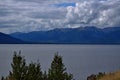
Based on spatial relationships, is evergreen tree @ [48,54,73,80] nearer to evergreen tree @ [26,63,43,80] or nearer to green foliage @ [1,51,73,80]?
green foliage @ [1,51,73,80]

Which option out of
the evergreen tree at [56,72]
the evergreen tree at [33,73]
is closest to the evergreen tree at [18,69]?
the evergreen tree at [33,73]

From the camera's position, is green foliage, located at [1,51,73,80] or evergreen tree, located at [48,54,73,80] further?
evergreen tree, located at [48,54,73,80]

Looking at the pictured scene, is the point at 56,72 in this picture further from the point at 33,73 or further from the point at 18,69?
the point at 18,69

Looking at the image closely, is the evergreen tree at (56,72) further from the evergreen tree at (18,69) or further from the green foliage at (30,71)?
the evergreen tree at (18,69)

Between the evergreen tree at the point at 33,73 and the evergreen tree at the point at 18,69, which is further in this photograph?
the evergreen tree at the point at 33,73

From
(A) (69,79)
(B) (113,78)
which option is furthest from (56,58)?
(B) (113,78)

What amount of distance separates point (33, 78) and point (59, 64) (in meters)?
4.11

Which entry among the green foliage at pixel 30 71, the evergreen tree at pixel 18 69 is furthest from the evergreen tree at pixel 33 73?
the evergreen tree at pixel 18 69

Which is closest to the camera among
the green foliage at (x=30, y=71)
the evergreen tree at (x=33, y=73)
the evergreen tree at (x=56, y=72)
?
the green foliage at (x=30, y=71)

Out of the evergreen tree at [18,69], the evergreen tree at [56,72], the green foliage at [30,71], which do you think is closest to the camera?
the evergreen tree at [18,69]

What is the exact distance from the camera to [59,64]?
34781 millimetres

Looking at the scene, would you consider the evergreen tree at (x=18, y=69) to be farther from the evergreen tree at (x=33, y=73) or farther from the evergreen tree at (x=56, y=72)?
the evergreen tree at (x=56, y=72)

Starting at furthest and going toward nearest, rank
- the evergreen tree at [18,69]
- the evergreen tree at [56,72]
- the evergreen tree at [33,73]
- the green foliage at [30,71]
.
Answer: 1. the evergreen tree at [56,72]
2. the evergreen tree at [33,73]
3. the green foliage at [30,71]
4. the evergreen tree at [18,69]

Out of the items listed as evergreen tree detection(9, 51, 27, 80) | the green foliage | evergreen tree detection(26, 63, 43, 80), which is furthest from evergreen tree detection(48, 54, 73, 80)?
evergreen tree detection(9, 51, 27, 80)
